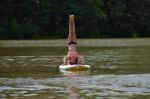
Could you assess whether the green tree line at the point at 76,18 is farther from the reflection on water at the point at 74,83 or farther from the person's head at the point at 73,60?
the reflection on water at the point at 74,83

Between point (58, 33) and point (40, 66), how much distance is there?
72.3 m

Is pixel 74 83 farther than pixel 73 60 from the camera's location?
No

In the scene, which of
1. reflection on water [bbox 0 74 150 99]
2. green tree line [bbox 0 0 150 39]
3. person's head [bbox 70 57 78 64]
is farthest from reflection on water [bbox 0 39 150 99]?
green tree line [bbox 0 0 150 39]

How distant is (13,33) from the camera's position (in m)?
99.8

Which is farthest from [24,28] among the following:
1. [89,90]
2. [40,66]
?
[89,90]

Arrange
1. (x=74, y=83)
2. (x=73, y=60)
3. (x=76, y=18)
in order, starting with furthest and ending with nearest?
1. (x=76, y=18)
2. (x=73, y=60)
3. (x=74, y=83)

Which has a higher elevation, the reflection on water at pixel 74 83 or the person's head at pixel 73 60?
the person's head at pixel 73 60

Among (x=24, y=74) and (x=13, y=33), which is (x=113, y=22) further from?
(x=24, y=74)

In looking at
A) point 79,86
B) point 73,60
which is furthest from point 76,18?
point 79,86

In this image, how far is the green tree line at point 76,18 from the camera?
102688 millimetres

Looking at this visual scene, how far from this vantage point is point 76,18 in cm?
11062

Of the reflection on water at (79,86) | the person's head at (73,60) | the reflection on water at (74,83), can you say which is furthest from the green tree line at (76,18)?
the reflection on water at (79,86)

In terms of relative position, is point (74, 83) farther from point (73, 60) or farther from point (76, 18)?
A: point (76, 18)

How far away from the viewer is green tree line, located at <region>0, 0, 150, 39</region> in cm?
10269
